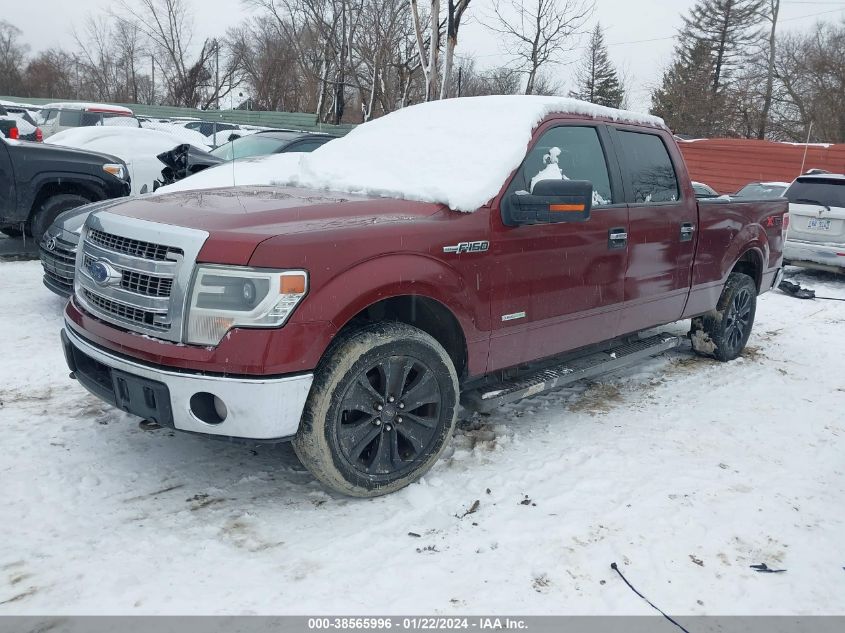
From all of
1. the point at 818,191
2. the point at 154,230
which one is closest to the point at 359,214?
the point at 154,230

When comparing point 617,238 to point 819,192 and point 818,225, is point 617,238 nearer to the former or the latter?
point 818,225

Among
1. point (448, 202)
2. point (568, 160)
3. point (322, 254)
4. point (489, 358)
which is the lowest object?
point (489, 358)

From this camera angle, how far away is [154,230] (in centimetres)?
273

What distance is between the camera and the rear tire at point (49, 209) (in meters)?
6.84

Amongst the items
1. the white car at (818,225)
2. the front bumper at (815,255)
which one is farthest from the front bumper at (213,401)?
the white car at (818,225)

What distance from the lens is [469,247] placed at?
3154 millimetres

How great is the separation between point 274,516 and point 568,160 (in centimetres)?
252

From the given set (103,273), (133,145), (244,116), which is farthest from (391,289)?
(244,116)

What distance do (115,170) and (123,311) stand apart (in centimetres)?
506

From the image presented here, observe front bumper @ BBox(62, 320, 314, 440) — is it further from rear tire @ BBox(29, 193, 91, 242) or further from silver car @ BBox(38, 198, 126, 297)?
rear tire @ BBox(29, 193, 91, 242)

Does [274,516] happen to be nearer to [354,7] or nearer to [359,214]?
[359,214]

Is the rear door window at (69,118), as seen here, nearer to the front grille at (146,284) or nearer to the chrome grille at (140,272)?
the chrome grille at (140,272)

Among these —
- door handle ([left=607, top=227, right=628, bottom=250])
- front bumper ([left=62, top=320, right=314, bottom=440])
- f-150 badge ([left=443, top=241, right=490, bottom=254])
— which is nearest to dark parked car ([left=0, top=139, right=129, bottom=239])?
front bumper ([left=62, top=320, right=314, bottom=440])

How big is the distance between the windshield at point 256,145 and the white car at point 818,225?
748 centimetres
